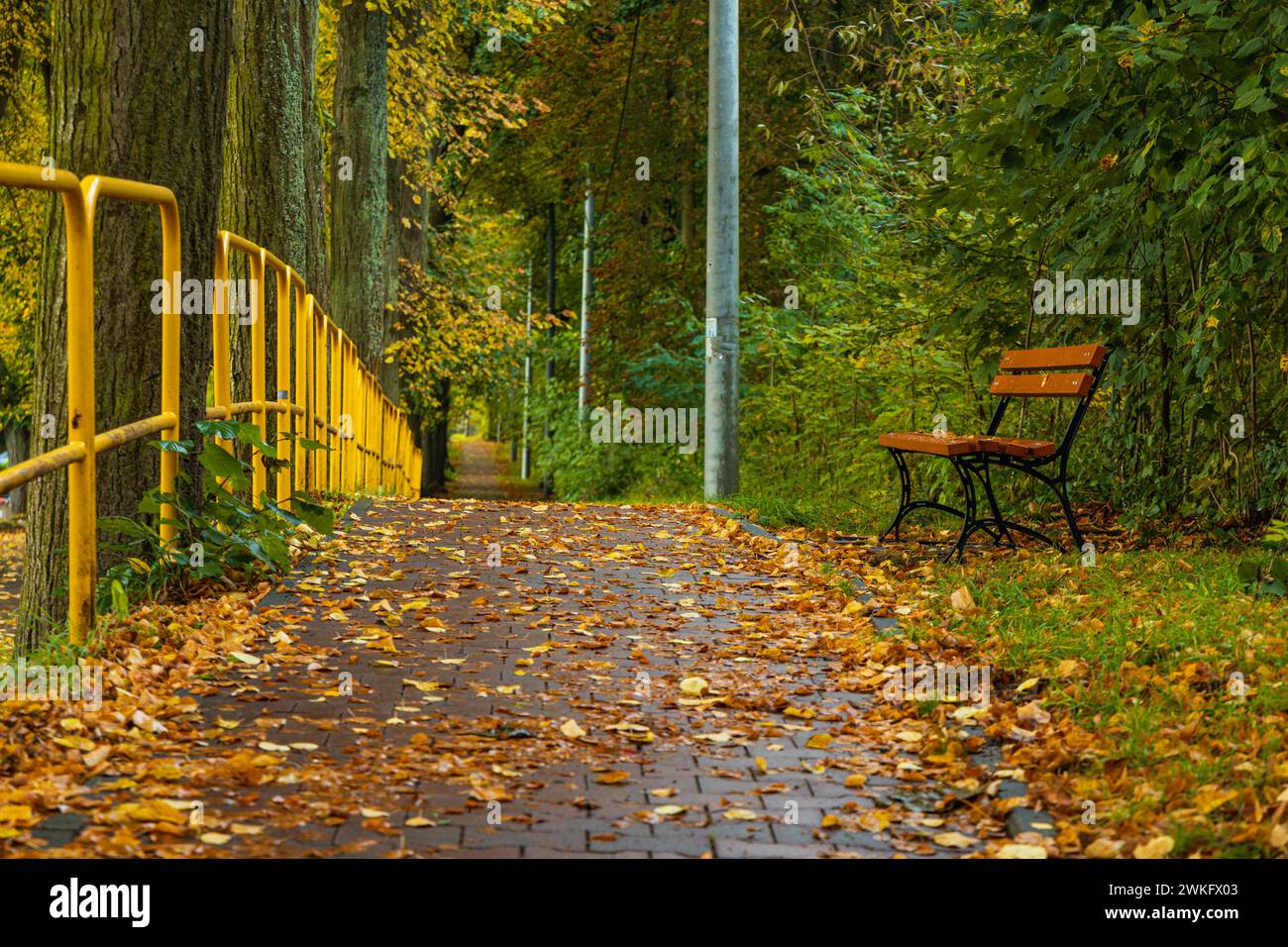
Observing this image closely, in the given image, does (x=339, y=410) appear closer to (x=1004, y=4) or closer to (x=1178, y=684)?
(x=1004, y=4)

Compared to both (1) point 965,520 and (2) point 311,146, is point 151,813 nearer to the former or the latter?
(1) point 965,520

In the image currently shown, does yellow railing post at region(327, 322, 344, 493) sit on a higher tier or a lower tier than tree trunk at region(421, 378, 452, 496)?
higher

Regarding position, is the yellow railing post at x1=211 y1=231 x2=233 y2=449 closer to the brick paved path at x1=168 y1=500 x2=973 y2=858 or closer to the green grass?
the brick paved path at x1=168 y1=500 x2=973 y2=858

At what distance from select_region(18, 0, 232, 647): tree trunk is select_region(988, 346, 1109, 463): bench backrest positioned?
5.11 metres

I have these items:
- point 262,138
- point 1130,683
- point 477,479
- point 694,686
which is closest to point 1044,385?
point 1130,683

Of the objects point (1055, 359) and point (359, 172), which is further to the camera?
point (359, 172)

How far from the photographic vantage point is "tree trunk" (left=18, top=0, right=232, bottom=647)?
6.40 metres

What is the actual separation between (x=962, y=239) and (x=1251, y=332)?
9.31 ft

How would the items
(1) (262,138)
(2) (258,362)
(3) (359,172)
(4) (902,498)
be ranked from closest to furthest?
(2) (258,362) → (4) (902,498) → (1) (262,138) → (3) (359,172)

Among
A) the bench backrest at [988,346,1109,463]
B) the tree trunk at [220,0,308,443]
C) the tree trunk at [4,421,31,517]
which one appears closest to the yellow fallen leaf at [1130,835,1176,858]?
the bench backrest at [988,346,1109,463]

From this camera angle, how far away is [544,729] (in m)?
4.99

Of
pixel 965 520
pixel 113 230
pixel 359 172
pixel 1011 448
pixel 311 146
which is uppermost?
pixel 359 172

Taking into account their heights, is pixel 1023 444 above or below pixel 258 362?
below

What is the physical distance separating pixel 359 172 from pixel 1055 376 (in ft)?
35.2
